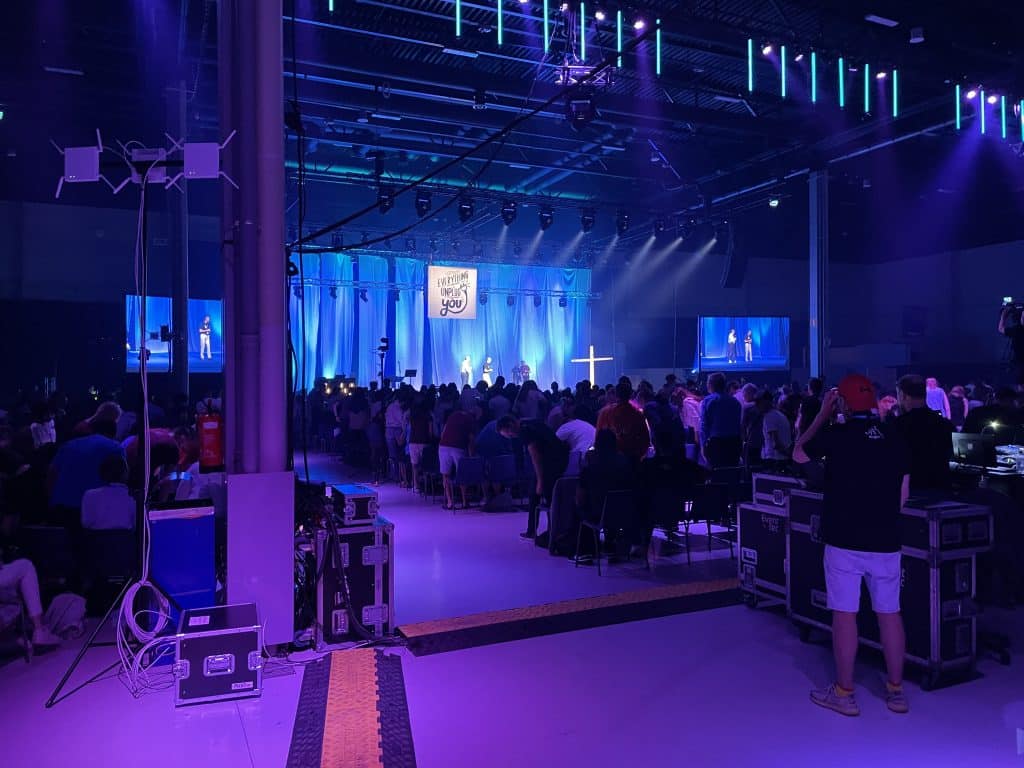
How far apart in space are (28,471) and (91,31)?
25.8 feet

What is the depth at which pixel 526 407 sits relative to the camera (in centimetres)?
1020

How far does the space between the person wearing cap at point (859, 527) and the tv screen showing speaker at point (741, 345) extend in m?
16.9

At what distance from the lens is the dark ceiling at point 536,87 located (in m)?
9.26

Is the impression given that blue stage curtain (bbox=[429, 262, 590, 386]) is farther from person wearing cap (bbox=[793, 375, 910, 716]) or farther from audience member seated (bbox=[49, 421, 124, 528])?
person wearing cap (bbox=[793, 375, 910, 716])

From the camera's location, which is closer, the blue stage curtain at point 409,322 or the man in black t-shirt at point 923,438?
the man in black t-shirt at point 923,438

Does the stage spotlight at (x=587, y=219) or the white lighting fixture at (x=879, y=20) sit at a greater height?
the white lighting fixture at (x=879, y=20)

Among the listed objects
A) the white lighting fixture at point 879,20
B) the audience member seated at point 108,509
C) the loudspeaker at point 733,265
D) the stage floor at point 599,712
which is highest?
the white lighting fixture at point 879,20

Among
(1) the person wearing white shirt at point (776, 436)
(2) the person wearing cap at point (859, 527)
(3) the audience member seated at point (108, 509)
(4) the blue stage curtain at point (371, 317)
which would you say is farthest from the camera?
(4) the blue stage curtain at point (371, 317)

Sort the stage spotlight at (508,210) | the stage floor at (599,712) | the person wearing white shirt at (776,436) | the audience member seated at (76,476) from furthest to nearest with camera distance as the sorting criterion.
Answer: the stage spotlight at (508,210), the person wearing white shirt at (776,436), the audience member seated at (76,476), the stage floor at (599,712)

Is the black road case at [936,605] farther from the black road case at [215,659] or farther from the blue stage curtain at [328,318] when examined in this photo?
the blue stage curtain at [328,318]

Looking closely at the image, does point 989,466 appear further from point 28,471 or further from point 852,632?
point 28,471

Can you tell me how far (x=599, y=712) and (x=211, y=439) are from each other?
2.79 meters

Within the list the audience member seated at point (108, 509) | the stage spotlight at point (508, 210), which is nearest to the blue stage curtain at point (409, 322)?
the stage spotlight at point (508, 210)

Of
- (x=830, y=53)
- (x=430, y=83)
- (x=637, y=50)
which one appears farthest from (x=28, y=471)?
(x=830, y=53)
